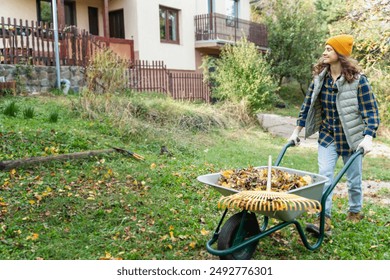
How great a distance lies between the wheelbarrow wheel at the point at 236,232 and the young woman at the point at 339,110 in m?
1.00

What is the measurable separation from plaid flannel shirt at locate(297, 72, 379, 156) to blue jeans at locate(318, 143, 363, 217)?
0.24 feet

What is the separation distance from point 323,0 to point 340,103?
25.0 metres

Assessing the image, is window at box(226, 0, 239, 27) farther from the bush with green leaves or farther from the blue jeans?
the blue jeans

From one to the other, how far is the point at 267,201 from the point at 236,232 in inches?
20.1

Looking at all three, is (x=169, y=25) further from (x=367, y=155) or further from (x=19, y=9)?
(x=367, y=155)

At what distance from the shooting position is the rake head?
131 inches

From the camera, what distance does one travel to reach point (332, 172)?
Result: 4.62 metres

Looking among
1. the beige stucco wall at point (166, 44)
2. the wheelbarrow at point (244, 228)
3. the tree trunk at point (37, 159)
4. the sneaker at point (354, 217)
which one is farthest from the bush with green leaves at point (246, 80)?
the wheelbarrow at point (244, 228)

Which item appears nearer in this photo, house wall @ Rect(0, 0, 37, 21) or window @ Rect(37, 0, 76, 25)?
house wall @ Rect(0, 0, 37, 21)

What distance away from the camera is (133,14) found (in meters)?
18.5

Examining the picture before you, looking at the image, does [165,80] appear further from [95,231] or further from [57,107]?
[95,231]

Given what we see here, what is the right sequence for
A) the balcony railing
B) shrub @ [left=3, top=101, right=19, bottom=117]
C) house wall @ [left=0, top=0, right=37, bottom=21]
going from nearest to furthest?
shrub @ [left=3, top=101, right=19, bottom=117] < house wall @ [left=0, top=0, right=37, bottom=21] < the balcony railing

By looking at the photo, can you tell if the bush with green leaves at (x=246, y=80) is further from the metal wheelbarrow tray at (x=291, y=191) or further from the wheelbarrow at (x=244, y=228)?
the wheelbarrow at (x=244, y=228)

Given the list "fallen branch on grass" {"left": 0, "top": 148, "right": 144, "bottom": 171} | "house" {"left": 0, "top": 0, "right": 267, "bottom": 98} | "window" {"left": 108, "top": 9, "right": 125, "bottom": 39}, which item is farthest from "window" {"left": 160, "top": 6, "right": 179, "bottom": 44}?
"fallen branch on grass" {"left": 0, "top": 148, "right": 144, "bottom": 171}
